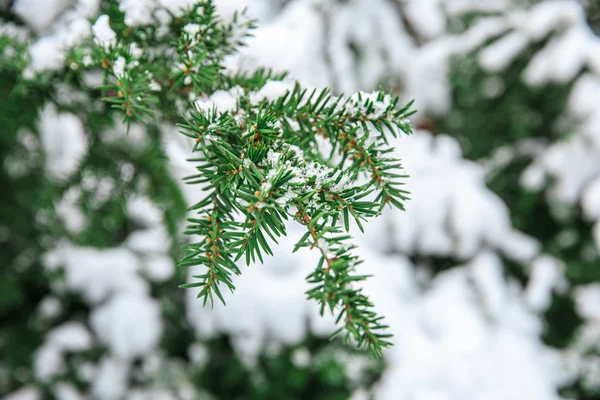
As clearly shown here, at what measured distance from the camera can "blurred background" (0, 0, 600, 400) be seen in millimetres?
1583

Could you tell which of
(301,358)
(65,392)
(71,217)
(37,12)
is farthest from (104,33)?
(65,392)

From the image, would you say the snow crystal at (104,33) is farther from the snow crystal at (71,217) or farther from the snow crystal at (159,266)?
the snow crystal at (159,266)

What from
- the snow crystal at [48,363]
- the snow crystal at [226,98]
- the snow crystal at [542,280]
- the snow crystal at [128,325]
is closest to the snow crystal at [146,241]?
the snow crystal at [128,325]

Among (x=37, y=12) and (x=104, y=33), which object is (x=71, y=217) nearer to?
(x=37, y=12)

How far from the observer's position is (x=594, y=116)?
5.57 ft

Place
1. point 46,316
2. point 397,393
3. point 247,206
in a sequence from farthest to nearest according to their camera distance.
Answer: point 46,316, point 397,393, point 247,206

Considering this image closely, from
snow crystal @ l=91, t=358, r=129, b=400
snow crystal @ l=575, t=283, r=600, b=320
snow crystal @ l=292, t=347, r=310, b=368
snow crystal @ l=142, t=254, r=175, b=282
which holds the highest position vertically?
snow crystal @ l=575, t=283, r=600, b=320

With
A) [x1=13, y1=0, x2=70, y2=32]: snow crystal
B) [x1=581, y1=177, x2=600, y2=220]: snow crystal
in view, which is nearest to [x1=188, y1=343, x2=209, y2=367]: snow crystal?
[x1=13, y1=0, x2=70, y2=32]: snow crystal

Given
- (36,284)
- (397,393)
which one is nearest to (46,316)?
(36,284)

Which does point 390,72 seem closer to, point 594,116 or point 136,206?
point 594,116

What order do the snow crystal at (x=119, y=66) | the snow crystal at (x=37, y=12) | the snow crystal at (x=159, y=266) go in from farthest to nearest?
the snow crystal at (x=159, y=266) → the snow crystal at (x=37, y=12) → the snow crystal at (x=119, y=66)

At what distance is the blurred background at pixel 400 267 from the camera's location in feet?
5.19

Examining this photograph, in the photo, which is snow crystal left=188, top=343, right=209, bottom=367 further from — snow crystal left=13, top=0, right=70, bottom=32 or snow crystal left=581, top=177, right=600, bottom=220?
snow crystal left=581, top=177, right=600, bottom=220

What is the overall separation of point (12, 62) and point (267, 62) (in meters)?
0.43
